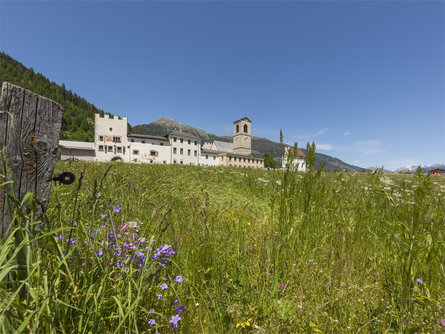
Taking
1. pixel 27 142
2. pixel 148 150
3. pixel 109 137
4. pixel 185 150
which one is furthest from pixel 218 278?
pixel 185 150

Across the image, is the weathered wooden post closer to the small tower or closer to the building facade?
the building facade

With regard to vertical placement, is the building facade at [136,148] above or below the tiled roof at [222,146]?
below

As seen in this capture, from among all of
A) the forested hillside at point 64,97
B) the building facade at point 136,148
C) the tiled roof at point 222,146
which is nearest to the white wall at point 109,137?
the building facade at point 136,148

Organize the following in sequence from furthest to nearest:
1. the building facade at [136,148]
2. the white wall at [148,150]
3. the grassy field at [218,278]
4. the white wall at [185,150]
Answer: the white wall at [185,150] → the white wall at [148,150] → the building facade at [136,148] → the grassy field at [218,278]

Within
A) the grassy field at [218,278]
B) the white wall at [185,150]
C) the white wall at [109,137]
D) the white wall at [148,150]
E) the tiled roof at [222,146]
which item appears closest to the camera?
the grassy field at [218,278]

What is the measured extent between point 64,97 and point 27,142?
157 m

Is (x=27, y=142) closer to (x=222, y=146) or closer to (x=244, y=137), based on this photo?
(x=244, y=137)

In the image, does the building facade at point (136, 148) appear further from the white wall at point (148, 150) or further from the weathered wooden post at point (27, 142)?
the weathered wooden post at point (27, 142)

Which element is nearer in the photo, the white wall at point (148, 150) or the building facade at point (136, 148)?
the building facade at point (136, 148)

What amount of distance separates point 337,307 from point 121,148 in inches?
2227

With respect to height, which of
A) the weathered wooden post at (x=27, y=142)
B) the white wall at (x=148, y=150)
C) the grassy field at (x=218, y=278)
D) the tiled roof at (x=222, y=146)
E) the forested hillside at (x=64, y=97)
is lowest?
the grassy field at (x=218, y=278)

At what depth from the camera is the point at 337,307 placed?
157 centimetres

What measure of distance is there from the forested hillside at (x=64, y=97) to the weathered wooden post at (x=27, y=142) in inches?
4104

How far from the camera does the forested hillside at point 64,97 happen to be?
293 ft
